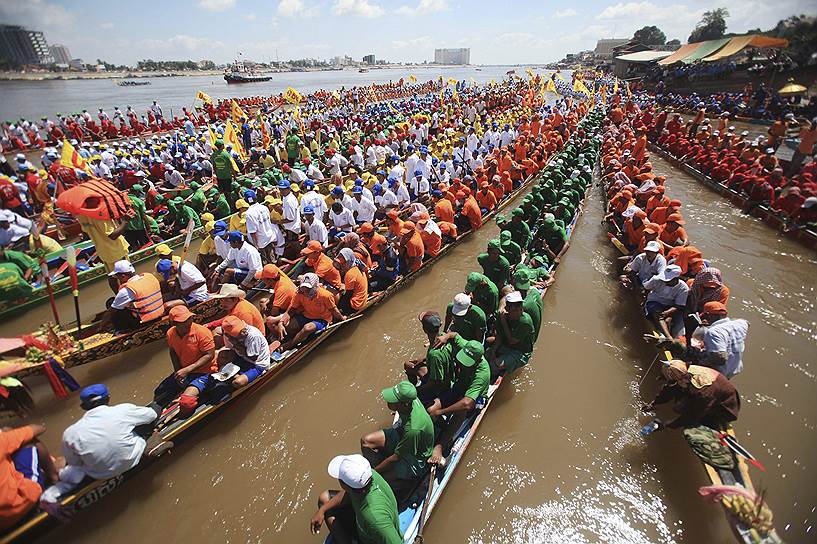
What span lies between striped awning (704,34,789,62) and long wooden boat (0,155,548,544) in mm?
41271

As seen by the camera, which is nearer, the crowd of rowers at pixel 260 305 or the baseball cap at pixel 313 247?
the crowd of rowers at pixel 260 305

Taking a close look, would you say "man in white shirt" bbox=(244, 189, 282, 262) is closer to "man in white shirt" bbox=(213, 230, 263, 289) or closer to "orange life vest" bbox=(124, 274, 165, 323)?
"man in white shirt" bbox=(213, 230, 263, 289)

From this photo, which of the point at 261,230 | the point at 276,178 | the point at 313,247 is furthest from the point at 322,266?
the point at 276,178

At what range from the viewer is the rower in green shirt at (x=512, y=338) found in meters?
5.40

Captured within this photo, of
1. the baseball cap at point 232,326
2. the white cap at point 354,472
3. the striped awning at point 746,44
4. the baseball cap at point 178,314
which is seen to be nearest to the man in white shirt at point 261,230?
the baseball cap at point 232,326

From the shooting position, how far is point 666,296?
678cm

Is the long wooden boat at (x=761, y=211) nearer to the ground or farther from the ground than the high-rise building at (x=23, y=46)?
nearer to the ground

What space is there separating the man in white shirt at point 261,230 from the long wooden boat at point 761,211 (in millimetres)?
15179

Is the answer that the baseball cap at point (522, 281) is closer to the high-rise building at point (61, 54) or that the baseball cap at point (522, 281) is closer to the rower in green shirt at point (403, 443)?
the rower in green shirt at point (403, 443)

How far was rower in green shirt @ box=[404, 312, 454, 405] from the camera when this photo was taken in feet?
15.2

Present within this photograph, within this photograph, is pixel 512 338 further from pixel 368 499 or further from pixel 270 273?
pixel 270 273

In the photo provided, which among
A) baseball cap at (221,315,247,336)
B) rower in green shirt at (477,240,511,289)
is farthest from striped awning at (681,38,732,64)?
baseball cap at (221,315,247,336)

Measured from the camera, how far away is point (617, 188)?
40.1ft

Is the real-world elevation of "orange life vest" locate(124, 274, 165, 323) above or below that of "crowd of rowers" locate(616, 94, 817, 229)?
above
